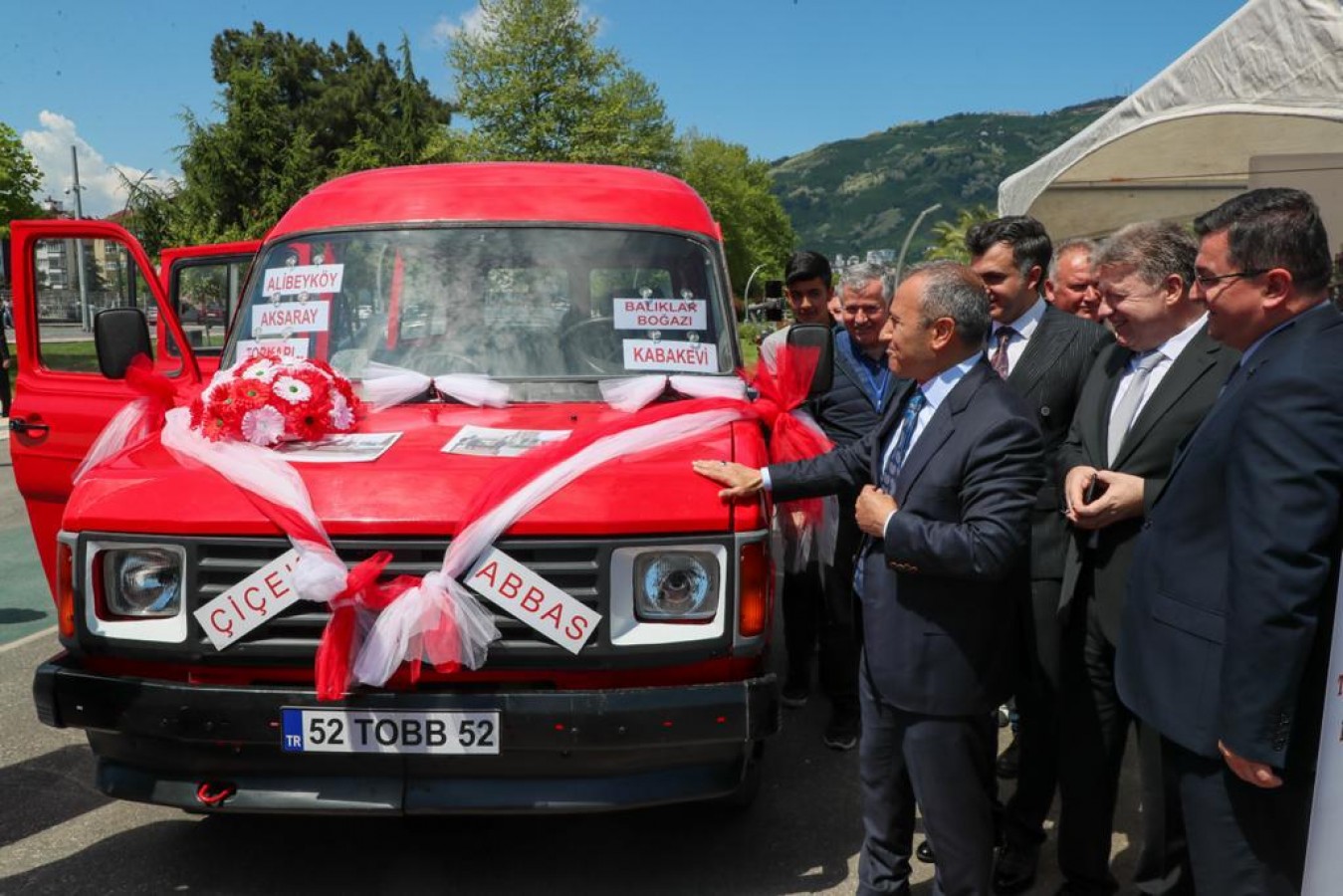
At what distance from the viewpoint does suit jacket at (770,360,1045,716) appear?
2.92m

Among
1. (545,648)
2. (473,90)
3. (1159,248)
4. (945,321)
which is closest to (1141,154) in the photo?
(1159,248)

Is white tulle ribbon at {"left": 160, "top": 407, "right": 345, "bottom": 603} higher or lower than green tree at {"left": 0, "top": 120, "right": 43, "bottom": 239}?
lower

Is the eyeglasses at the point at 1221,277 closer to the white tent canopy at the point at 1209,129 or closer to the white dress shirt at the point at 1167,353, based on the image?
the white dress shirt at the point at 1167,353

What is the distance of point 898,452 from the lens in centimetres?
327

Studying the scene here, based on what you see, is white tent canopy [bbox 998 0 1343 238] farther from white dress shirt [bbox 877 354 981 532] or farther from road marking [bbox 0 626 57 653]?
road marking [bbox 0 626 57 653]

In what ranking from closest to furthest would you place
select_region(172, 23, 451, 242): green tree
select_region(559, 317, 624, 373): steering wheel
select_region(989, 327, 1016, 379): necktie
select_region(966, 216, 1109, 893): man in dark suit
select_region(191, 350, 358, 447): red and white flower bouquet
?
1. select_region(191, 350, 358, 447): red and white flower bouquet
2. select_region(966, 216, 1109, 893): man in dark suit
3. select_region(989, 327, 1016, 379): necktie
4. select_region(559, 317, 624, 373): steering wheel
5. select_region(172, 23, 451, 242): green tree

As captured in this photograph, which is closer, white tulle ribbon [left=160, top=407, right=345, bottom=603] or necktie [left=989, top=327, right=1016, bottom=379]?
white tulle ribbon [left=160, top=407, right=345, bottom=603]

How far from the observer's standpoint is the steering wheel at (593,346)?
4.37 metres

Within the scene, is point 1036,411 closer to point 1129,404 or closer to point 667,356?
point 1129,404

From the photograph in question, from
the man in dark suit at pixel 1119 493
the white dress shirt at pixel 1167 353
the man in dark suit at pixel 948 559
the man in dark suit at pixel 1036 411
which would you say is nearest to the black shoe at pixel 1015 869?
the man in dark suit at pixel 1036 411

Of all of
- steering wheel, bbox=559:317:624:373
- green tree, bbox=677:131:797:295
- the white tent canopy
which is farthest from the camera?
green tree, bbox=677:131:797:295

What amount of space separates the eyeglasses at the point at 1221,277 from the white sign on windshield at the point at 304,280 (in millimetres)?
3168

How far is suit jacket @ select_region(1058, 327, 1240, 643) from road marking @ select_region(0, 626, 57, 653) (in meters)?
5.75

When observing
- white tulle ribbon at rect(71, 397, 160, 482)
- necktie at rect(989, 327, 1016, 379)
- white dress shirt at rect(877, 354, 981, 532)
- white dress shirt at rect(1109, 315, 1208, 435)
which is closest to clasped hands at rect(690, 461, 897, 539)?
white dress shirt at rect(877, 354, 981, 532)
